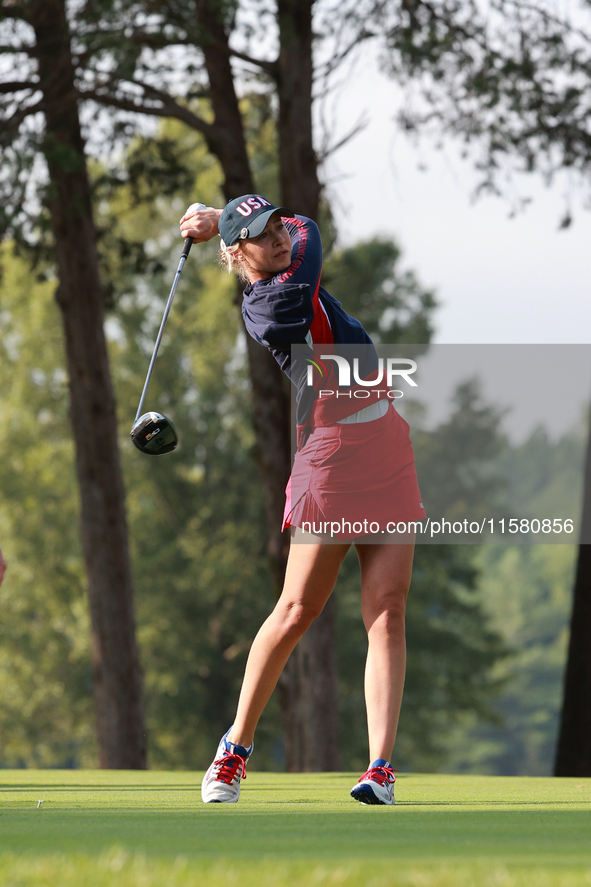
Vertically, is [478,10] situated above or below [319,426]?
above

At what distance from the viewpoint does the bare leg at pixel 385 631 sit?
4281mm

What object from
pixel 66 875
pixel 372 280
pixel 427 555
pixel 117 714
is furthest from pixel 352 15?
pixel 427 555

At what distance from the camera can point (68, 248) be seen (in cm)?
1225

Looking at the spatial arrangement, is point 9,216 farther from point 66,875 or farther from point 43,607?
point 43,607

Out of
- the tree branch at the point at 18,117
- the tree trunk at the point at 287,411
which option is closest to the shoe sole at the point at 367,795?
the tree trunk at the point at 287,411

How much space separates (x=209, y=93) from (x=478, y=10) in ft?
9.30

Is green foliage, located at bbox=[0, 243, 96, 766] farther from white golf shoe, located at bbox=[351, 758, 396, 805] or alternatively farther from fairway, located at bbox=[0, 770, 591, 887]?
white golf shoe, located at bbox=[351, 758, 396, 805]

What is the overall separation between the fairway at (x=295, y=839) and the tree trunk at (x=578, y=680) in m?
6.42

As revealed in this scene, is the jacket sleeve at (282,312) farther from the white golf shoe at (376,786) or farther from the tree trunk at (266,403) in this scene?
the tree trunk at (266,403)

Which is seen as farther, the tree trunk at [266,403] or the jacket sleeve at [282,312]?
the tree trunk at [266,403]

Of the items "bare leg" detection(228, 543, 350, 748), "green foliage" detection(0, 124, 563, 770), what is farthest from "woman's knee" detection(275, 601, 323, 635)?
"green foliage" detection(0, 124, 563, 770)

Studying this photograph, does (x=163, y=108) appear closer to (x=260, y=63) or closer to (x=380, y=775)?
(x=260, y=63)

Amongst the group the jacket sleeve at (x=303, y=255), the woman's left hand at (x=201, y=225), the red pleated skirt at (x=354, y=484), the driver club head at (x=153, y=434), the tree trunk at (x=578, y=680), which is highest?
the woman's left hand at (x=201, y=225)

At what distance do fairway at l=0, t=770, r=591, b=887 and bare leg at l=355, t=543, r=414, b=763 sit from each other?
318 millimetres
